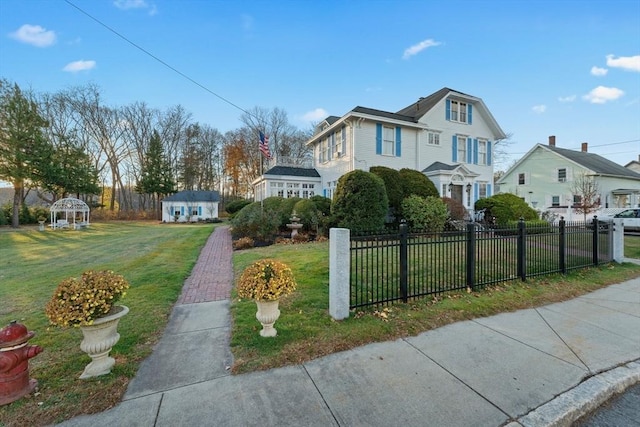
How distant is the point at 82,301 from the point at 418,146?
733 inches

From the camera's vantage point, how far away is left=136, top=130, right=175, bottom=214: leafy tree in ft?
115

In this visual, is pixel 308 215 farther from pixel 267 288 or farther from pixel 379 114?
pixel 267 288

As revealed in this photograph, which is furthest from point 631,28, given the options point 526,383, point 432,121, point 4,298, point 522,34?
point 4,298

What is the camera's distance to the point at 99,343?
2773mm

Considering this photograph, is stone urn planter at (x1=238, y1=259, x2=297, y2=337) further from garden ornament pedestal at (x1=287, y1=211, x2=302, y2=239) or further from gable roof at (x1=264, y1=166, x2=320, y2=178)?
gable roof at (x1=264, y1=166, x2=320, y2=178)

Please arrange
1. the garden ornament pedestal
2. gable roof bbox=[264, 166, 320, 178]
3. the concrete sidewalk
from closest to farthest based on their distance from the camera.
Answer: the concrete sidewalk, the garden ornament pedestal, gable roof bbox=[264, 166, 320, 178]

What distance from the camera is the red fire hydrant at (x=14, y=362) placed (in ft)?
7.77

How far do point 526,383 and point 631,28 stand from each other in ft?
42.9

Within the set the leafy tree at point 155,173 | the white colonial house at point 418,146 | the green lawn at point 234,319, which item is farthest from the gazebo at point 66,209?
the green lawn at point 234,319

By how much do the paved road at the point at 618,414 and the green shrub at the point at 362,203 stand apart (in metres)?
8.59

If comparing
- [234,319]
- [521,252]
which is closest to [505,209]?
[521,252]

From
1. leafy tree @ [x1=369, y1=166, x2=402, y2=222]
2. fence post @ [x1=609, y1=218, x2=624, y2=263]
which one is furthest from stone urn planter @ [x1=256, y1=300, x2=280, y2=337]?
leafy tree @ [x1=369, y1=166, x2=402, y2=222]

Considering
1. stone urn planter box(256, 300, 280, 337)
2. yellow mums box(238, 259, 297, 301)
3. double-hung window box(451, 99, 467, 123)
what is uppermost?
double-hung window box(451, 99, 467, 123)

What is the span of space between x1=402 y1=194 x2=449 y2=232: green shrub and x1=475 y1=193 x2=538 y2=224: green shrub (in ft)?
17.0
